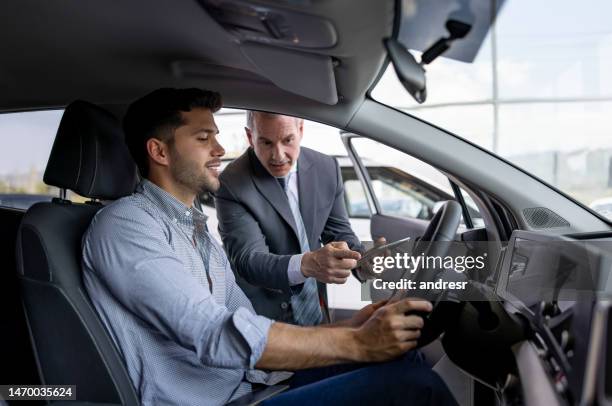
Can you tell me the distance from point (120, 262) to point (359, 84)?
776 mm

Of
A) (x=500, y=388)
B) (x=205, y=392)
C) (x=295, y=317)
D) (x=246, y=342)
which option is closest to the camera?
(x=246, y=342)

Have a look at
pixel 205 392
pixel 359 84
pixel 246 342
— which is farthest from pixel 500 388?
pixel 359 84

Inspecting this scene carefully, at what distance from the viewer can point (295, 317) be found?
2.06 m

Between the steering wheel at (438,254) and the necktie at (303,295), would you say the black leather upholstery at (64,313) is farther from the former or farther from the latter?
the necktie at (303,295)

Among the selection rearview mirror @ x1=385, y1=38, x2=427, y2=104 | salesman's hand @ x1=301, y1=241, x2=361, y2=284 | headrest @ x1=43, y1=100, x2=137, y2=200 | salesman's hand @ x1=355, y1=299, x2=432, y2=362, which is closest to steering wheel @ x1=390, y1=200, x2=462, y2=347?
salesman's hand @ x1=355, y1=299, x2=432, y2=362

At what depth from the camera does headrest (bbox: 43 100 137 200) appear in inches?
60.7

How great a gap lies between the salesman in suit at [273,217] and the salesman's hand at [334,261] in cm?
18

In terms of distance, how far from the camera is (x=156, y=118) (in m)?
1.62

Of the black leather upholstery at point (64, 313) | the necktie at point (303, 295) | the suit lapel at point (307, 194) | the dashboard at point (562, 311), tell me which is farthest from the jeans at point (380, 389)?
the suit lapel at point (307, 194)

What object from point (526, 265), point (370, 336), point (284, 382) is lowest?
point (284, 382)

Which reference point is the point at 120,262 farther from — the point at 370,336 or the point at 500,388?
the point at 500,388

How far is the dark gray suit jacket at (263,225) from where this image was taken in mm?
2006

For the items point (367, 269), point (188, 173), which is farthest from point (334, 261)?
point (188, 173)

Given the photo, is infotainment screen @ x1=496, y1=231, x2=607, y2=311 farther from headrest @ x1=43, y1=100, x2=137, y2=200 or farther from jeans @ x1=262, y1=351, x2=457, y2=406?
headrest @ x1=43, y1=100, x2=137, y2=200
